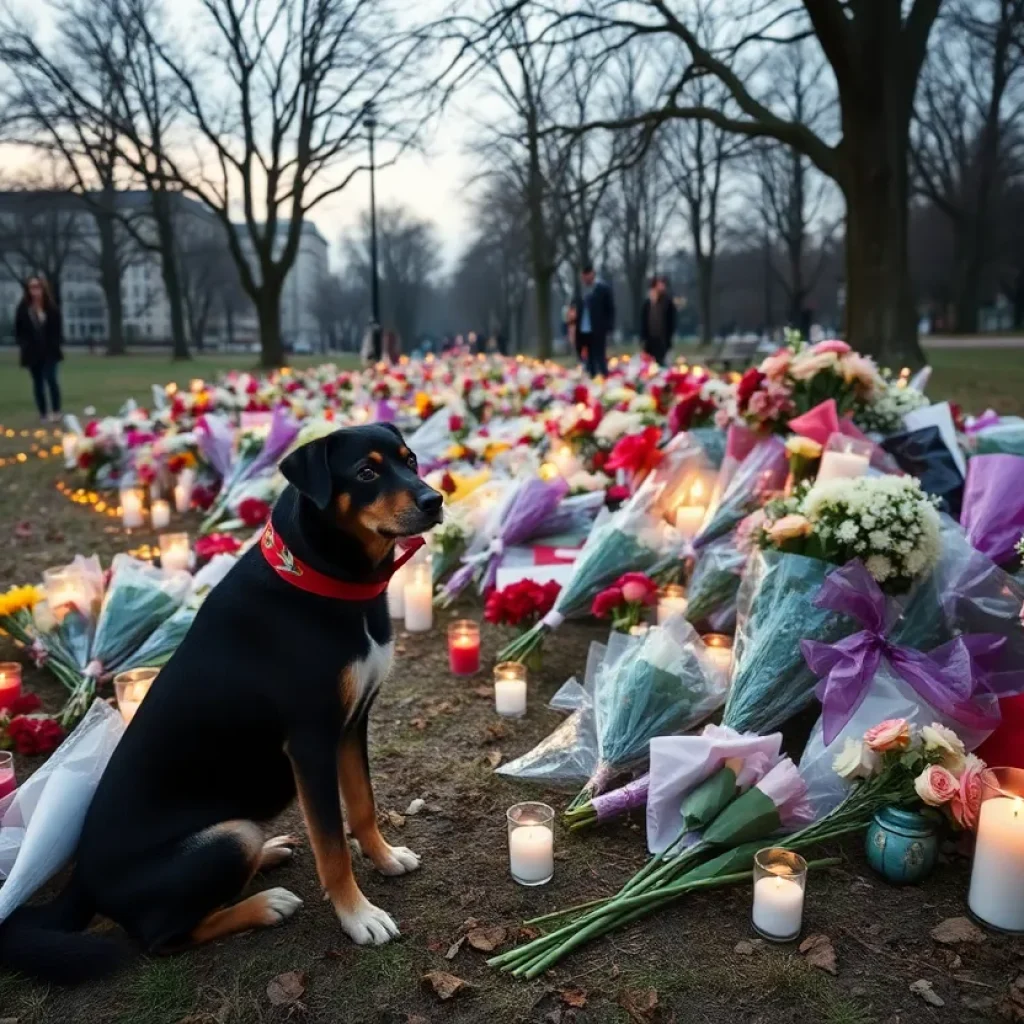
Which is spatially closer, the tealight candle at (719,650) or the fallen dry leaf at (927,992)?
the fallen dry leaf at (927,992)

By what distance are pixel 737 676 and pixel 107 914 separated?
7.70 ft

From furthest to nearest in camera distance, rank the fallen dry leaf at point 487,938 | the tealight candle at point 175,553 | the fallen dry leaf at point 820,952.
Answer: the tealight candle at point 175,553, the fallen dry leaf at point 487,938, the fallen dry leaf at point 820,952

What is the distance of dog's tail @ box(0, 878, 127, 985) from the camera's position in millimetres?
2316

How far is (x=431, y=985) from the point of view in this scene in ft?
7.81

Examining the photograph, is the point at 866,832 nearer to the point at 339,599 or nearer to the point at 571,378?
the point at 339,599

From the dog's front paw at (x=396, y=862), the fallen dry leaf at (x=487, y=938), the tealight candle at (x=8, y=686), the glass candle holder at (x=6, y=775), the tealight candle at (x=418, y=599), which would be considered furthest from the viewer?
the tealight candle at (x=418, y=599)

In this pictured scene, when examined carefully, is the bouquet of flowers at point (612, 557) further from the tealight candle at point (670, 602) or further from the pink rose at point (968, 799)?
the pink rose at point (968, 799)

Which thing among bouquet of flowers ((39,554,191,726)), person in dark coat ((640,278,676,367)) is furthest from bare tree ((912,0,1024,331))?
bouquet of flowers ((39,554,191,726))

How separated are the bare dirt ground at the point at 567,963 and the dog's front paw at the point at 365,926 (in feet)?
0.11

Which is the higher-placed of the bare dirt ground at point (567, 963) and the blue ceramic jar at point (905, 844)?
the blue ceramic jar at point (905, 844)

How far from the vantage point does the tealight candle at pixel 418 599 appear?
5.13 m

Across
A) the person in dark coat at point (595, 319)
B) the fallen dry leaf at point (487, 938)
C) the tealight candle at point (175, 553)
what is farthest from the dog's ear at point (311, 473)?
the person in dark coat at point (595, 319)

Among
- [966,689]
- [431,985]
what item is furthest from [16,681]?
[966,689]

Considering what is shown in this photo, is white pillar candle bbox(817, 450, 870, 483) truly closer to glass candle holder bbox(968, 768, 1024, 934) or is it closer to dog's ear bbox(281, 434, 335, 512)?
glass candle holder bbox(968, 768, 1024, 934)
